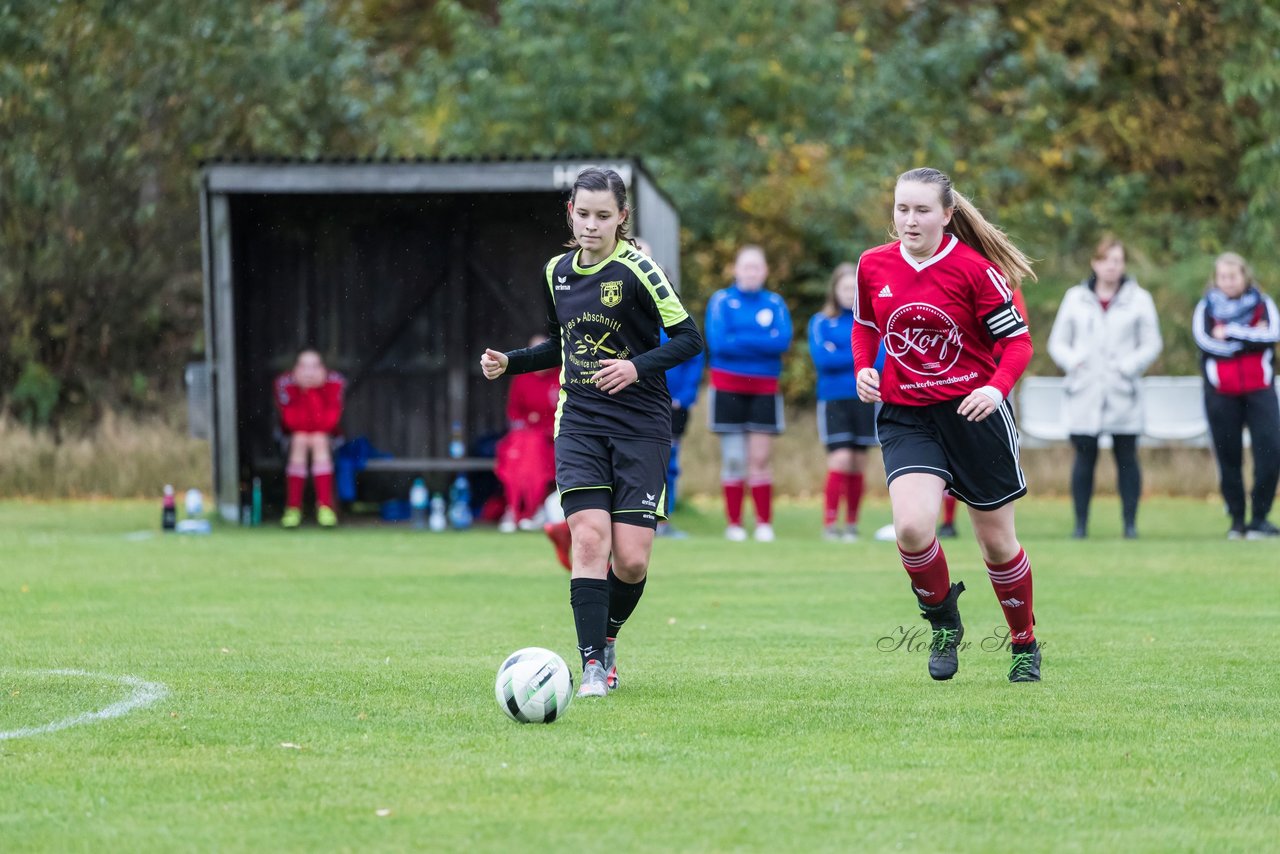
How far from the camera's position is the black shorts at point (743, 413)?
1454 cm

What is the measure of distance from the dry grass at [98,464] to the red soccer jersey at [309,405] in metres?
4.25

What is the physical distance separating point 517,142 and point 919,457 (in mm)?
22062

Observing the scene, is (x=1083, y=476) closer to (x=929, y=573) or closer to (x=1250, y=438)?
(x=1250, y=438)

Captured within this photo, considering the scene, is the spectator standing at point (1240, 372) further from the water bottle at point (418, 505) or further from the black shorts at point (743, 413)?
the water bottle at point (418, 505)

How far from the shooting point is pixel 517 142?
28.2 m

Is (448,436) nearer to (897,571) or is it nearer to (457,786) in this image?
(897,571)

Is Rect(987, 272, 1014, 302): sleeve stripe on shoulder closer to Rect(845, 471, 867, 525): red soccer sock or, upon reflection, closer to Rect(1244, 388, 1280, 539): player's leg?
Rect(845, 471, 867, 525): red soccer sock

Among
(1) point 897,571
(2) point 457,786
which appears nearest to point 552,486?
(1) point 897,571

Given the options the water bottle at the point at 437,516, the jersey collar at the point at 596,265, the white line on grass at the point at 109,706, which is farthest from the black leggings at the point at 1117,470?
the white line on grass at the point at 109,706

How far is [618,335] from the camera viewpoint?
687 cm

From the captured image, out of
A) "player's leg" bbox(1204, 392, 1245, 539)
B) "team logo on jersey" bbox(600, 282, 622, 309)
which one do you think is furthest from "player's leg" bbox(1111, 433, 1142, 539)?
"team logo on jersey" bbox(600, 282, 622, 309)

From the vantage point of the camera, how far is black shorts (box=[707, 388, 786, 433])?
47.7 ft

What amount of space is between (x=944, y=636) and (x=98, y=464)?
14922 mm

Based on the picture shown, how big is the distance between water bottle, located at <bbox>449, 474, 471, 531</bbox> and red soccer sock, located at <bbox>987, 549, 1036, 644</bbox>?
9.70 metres
